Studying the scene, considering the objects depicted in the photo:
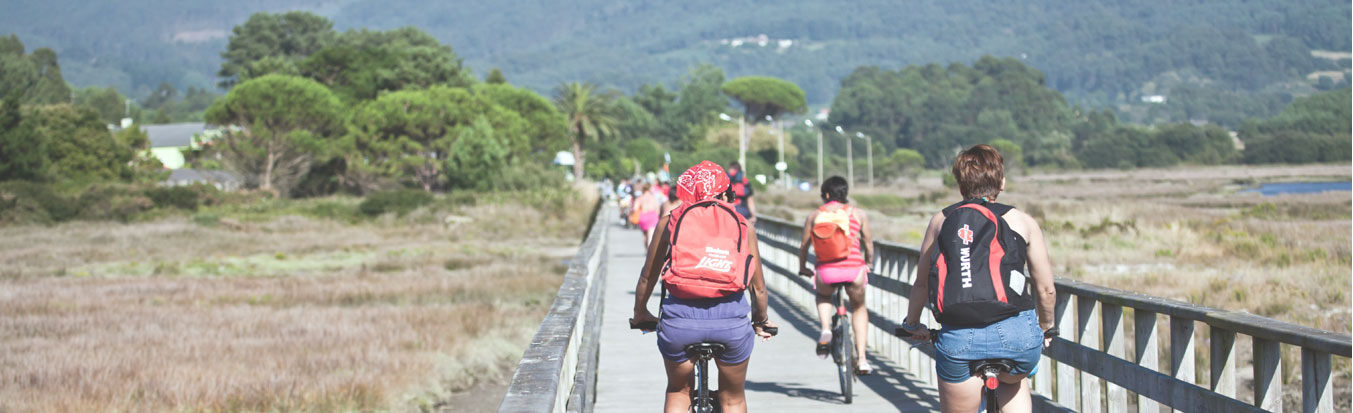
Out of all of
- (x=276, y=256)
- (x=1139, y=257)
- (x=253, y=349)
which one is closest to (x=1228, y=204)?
(x=1139, y=257)

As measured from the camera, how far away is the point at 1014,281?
523 cm

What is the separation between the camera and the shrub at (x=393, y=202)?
62.8m

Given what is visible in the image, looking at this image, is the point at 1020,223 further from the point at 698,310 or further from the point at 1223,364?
the point at 698,310

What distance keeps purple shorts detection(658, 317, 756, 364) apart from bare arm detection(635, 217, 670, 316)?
209 mm

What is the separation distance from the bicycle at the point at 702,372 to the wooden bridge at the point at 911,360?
21.8 inches

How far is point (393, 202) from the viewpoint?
209 ft

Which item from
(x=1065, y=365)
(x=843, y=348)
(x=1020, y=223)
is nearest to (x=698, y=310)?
(x=1020, y=223)

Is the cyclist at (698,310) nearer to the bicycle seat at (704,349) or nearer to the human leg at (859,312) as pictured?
the bicycle seat at (704,349)

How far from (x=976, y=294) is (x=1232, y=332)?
1.23 m

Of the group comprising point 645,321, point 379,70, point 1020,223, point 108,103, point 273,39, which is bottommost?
point 645,321

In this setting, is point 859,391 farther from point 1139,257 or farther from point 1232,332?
point 1139,257

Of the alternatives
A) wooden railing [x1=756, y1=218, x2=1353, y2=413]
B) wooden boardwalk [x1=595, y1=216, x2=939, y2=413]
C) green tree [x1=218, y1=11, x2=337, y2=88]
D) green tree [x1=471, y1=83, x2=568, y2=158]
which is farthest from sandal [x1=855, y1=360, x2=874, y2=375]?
green tree [x1=218, y1=11, x2=337, y2=88]

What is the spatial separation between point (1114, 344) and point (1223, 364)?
1.08m

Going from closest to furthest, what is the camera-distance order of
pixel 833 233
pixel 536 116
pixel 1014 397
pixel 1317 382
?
pixel 1317 382
pixel 1014 397
pixel 833 233
pixel 536 116
